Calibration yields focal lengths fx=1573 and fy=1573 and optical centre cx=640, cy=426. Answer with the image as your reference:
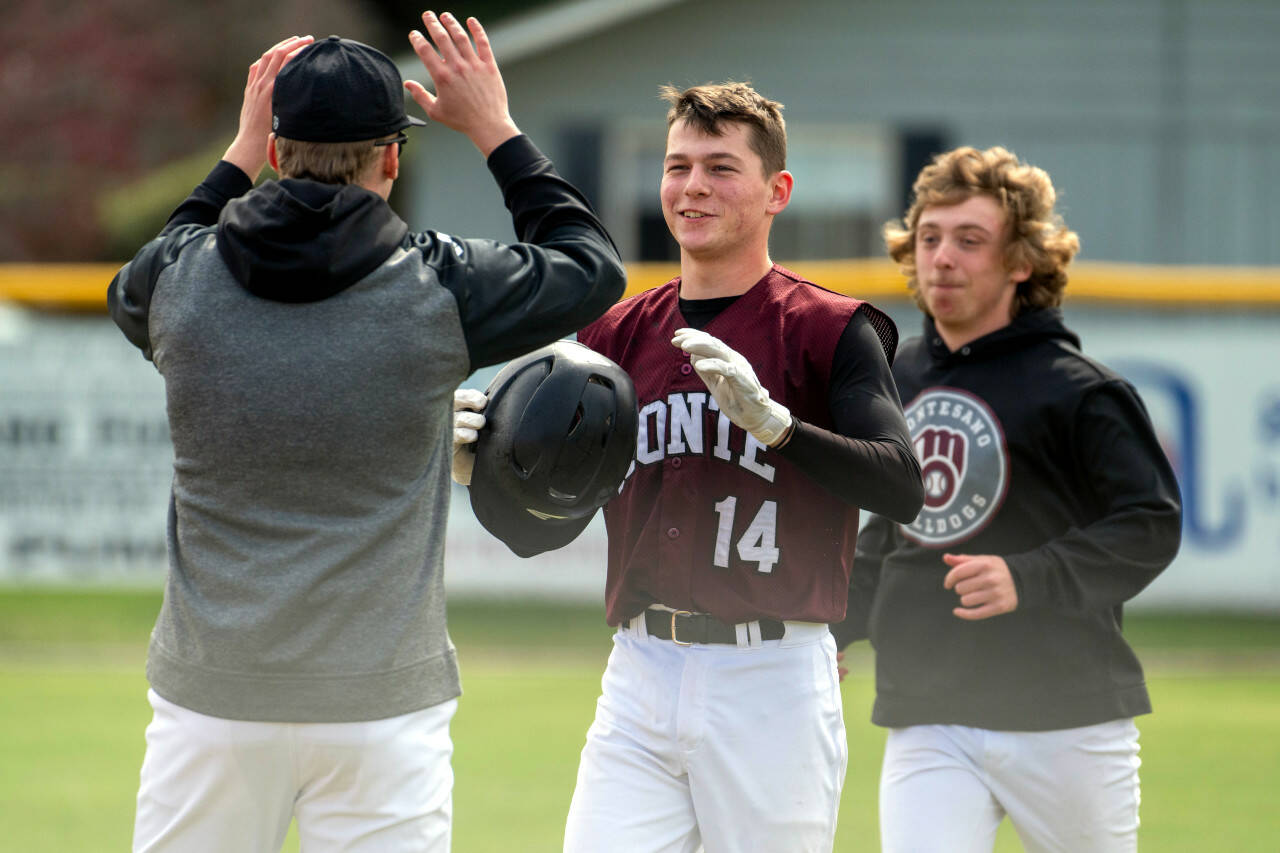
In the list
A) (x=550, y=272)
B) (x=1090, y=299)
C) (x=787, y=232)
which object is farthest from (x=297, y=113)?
(x=787, y=232)

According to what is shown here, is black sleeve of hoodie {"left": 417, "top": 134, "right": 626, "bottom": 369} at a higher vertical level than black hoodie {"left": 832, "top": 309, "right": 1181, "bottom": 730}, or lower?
higher

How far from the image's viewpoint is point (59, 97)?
25062 millimetres

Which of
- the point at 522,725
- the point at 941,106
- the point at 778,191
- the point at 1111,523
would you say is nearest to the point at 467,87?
the point at 778,191

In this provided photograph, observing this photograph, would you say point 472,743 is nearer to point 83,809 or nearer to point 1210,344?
point 83,809

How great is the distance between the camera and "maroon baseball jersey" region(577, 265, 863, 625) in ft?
11.8

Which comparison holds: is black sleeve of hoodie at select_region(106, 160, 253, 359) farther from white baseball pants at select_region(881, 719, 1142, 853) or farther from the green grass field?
the green grass field

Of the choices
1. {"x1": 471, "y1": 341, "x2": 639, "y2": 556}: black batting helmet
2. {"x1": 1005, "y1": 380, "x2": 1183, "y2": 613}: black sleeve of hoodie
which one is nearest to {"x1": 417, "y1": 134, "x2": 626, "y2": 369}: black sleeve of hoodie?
{"x1": 471, "y1": 341, "x2": 639, "y2": 556}: black batting helmet

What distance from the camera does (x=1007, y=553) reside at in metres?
4.31

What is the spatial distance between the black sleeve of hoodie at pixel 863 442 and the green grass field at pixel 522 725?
10.5ft

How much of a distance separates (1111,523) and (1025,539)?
247mm

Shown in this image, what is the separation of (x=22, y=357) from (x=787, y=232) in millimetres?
7498

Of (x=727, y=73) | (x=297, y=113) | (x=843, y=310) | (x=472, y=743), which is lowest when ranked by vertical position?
(x=472, y=743)

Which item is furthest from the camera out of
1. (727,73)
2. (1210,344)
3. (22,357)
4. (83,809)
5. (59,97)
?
(59,97)

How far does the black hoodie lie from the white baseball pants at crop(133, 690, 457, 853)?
167 centimetres
